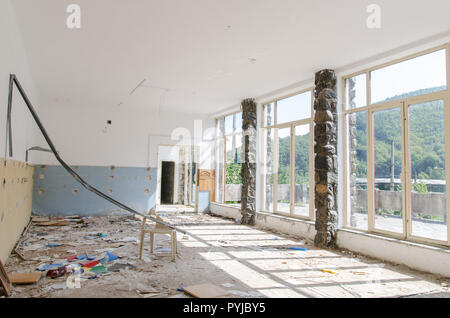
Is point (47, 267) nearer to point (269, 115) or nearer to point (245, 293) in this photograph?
point (245, 293)

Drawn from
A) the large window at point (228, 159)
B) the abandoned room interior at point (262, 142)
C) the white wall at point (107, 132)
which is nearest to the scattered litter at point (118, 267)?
the abandoned room interior at point (262, 142)

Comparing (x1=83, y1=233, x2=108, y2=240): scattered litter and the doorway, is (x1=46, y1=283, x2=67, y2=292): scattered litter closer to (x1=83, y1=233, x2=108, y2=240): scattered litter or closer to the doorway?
(x1=83, y1=233, x2=108, y2=240): scattered litter

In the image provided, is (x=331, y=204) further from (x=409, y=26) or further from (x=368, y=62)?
(x=409, y=26)

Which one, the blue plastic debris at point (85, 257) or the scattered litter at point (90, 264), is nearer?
the scattered litter at point (90, 264)

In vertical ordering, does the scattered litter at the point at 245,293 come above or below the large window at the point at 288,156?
below

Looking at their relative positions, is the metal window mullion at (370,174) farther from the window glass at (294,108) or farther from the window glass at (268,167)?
the window glass at (268,167)

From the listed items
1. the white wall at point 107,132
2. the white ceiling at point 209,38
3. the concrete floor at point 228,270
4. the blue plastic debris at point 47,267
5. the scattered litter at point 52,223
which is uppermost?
the white ceiling at point 209,38

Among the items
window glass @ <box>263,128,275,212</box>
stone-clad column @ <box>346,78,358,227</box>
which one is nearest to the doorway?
window glass @ <box>263,128,275,212</box>

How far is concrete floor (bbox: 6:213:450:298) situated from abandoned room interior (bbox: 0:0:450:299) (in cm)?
3

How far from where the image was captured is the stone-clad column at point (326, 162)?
18.4 ft

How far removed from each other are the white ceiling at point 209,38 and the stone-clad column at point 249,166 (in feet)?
3.34

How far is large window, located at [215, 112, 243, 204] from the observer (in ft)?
31.2
